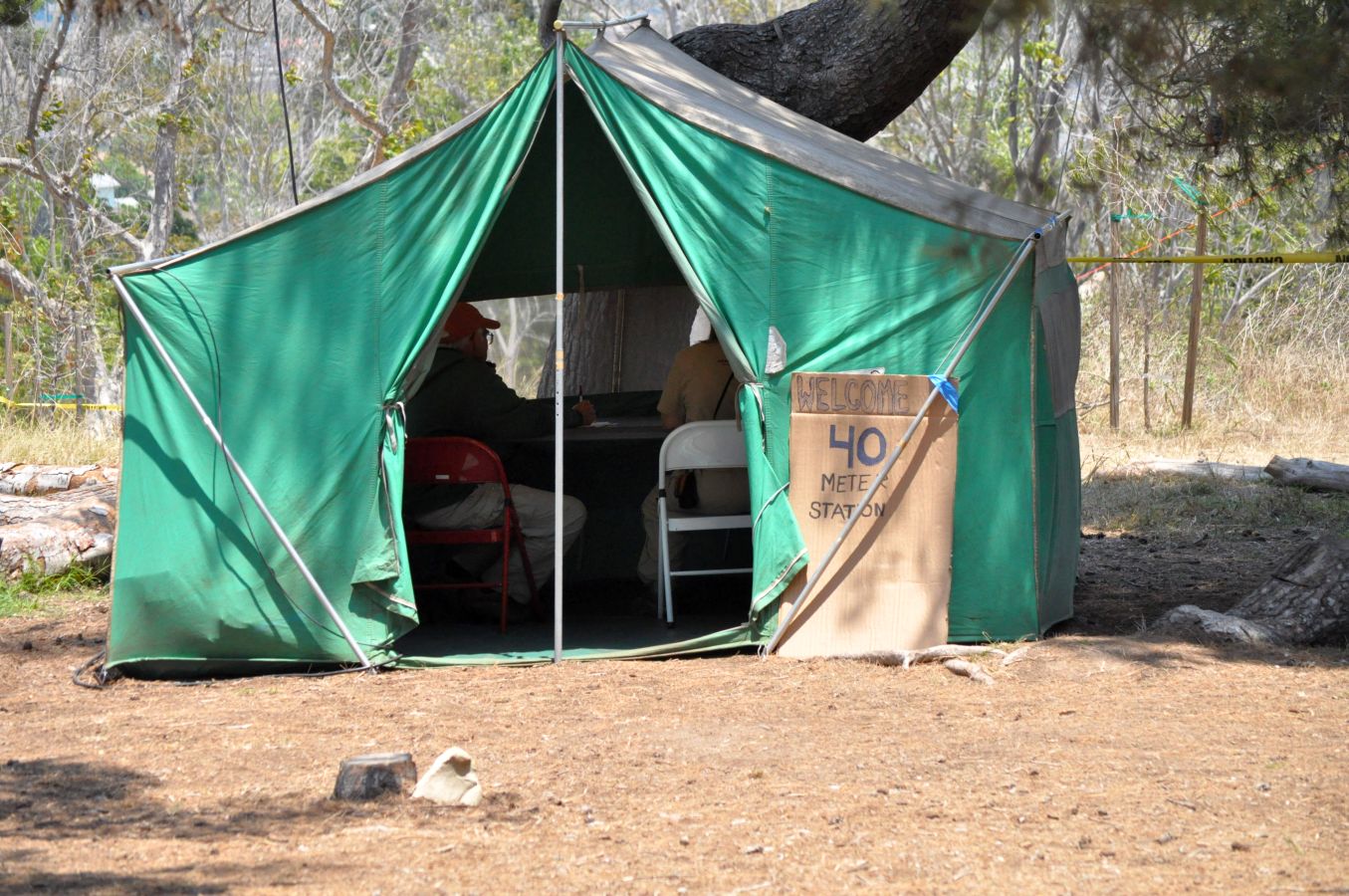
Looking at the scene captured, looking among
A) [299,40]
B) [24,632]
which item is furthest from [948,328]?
[299,40]

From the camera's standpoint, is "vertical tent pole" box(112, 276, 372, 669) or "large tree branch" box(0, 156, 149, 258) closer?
"vertical tent pole" box(112, 276, 372, 669)

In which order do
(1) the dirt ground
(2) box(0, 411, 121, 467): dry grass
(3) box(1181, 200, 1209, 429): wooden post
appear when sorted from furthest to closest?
1. (3) box(1181, 200, 1209, 429): wooden post
2. (2) box(0, 411, 121, 467): dry grass
3. (1) the dirt ground

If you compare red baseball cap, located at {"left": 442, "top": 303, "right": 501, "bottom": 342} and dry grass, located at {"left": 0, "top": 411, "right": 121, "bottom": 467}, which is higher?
red baseball cap, located at {"left": 442, "top": 303, "right": 501, "bottom": 342}

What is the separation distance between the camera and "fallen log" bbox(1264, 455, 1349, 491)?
9.59 meters

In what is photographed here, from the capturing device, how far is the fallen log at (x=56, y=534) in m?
7.55

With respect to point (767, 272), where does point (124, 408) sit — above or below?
below

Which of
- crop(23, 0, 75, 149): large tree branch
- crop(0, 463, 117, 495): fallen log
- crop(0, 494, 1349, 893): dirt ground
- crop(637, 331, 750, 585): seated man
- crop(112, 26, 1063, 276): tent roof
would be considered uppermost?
crop(23, 0, 75, 149): large tree branch

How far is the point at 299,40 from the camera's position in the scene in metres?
21.8

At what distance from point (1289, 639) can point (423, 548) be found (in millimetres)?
3971

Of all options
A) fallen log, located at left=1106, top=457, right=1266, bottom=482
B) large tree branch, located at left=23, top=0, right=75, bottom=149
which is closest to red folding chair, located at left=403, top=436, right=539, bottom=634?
fallen log, located at left=1106, top=457, right=1266, bottom=482

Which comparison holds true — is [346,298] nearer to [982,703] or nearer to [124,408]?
[124,408]

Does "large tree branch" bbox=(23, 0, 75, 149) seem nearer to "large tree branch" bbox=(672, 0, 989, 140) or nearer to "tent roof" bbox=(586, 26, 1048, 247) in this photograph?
"large tree branch" bbox=(672, 0, 989, 140)

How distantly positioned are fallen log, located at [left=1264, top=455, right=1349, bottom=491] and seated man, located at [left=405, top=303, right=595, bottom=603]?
550 cm

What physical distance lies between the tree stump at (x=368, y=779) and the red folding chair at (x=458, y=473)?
96.3 inches
